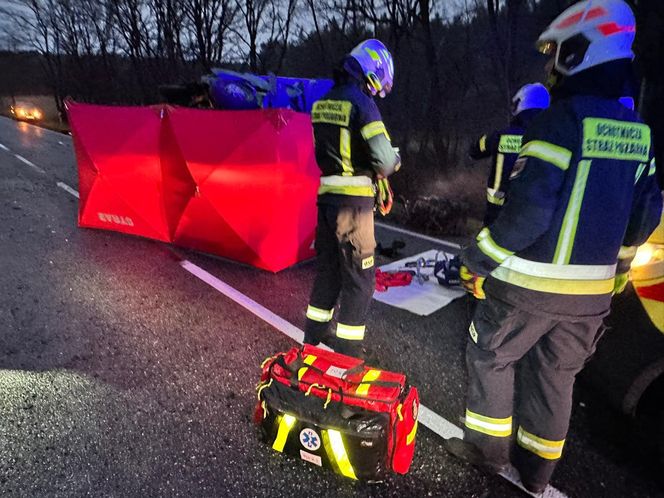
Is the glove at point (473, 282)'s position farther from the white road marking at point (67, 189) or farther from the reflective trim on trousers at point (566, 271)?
the white road marking at point (67, 189)

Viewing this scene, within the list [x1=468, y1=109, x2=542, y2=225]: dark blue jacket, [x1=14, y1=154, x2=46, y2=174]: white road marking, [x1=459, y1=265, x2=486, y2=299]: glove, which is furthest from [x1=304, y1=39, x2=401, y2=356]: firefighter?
[x1=14, y1=154, x2=46, y2=174]: white road marking

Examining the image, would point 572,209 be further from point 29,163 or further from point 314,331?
point 29,163

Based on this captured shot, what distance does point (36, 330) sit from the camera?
3.71 m

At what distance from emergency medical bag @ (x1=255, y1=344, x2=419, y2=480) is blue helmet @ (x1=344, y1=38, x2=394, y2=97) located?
1798 millimetres

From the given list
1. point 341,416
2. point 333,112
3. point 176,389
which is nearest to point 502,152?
point 333,112

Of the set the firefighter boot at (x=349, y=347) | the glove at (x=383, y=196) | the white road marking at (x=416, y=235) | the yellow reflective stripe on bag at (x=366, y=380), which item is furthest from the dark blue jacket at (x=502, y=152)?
the yellow reflective stripe on bag at (x=366, y=380)

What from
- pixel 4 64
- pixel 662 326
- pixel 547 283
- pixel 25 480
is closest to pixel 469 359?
pixel 547 283

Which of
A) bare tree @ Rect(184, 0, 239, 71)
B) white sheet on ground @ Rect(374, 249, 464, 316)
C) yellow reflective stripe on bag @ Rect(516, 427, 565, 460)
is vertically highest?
bare tree @ Rect(184, 0, 239, 71)

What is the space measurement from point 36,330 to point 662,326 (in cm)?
435

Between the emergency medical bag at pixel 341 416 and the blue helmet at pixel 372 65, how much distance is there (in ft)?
5.90

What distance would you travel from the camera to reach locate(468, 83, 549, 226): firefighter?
4.01 meters

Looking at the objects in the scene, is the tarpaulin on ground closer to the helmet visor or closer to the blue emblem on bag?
the blue emblem on bag

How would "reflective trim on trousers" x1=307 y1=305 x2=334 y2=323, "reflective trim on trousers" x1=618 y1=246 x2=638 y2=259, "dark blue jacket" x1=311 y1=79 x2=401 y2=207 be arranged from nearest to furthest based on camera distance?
"reflective trim on trousers" x1=618 y1=246 x2=638 y2=259
"dark blue jacket" x1=311 y1=79 x2=401 y2=207
"reflective trim on trousers" x1=307 y1=305 x2=334 y2=323

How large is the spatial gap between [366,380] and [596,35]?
5.94 feet
